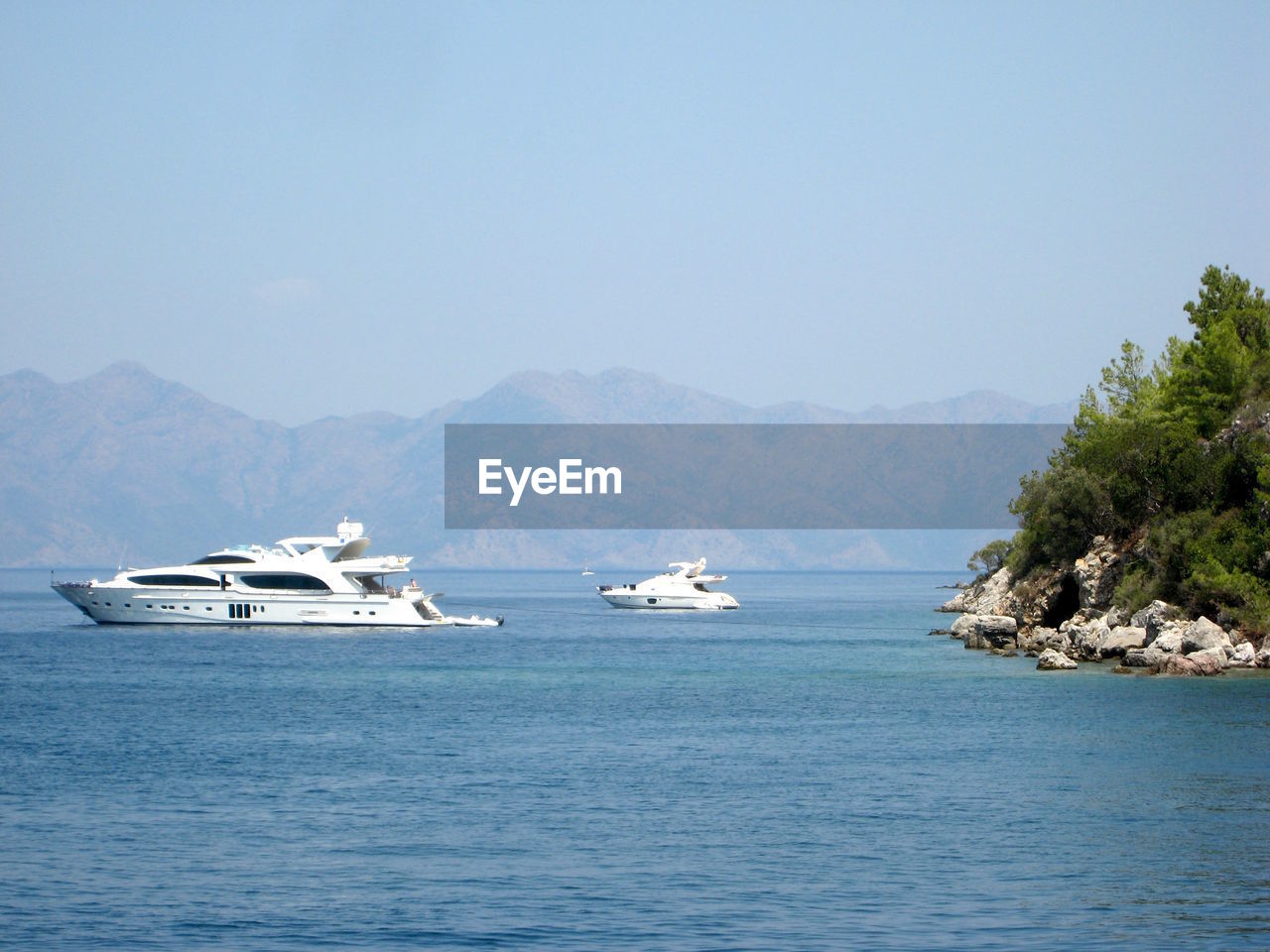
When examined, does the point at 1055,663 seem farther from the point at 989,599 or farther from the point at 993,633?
the point at 989,599

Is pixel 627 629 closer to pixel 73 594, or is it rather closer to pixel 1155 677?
pixel 73 594

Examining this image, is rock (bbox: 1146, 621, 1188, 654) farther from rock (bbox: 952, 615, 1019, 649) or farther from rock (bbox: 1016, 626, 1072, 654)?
rock (bbox: 952, 615, 1019, 649)

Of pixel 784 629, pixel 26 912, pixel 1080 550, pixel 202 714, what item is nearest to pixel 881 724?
pixel 202 714

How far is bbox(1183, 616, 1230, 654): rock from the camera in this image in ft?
178

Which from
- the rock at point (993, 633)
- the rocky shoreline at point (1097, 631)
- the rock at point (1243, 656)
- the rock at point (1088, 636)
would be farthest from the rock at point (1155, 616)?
the rock at point (993, 633)

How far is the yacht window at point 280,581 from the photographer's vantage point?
83.8 meters

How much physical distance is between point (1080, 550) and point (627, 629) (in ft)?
109

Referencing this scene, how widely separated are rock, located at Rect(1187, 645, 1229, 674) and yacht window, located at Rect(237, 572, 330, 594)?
4886 cm

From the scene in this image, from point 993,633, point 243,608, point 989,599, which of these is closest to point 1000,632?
point 993,633

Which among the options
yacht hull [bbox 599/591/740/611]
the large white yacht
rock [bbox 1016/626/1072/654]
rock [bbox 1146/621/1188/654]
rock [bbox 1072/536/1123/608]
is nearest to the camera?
rock [bbox 1146/621/1188/654]

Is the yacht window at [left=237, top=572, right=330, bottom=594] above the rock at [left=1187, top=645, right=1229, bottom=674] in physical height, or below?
above

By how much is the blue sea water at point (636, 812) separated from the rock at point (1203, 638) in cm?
314

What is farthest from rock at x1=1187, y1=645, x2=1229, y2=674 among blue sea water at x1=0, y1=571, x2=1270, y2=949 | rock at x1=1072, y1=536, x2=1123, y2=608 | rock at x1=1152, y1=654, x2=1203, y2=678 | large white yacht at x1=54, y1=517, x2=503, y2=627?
large white yacht at x1=54, y1=517, x2=503, y2=627

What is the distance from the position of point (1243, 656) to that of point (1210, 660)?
1.79m
